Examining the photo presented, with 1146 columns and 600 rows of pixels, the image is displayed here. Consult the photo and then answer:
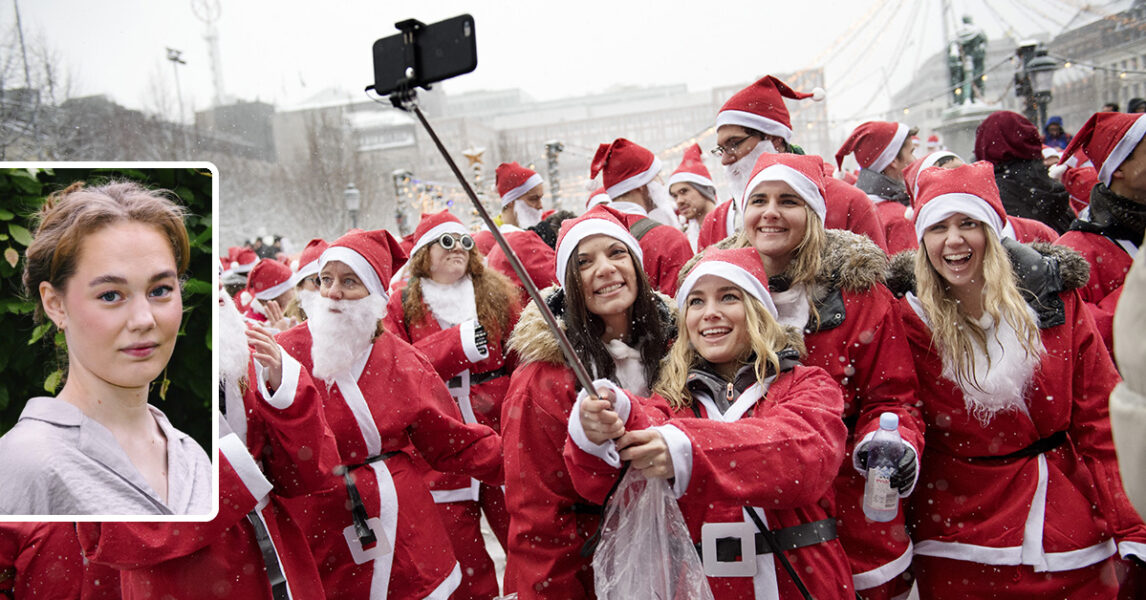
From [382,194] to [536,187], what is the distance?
30.4 metres

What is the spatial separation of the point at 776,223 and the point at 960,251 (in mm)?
686

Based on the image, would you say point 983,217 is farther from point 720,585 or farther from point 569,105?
point 569,105

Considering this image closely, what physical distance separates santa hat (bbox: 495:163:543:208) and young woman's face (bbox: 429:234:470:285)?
270cm

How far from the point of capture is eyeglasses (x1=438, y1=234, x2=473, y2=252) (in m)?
5.31

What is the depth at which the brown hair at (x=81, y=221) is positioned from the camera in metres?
2.13

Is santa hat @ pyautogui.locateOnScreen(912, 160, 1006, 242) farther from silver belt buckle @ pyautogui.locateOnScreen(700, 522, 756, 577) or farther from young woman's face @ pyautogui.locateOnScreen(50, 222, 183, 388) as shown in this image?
young woman's face @ pyautogui.locateOnScreen(50, 222, 183, 388)

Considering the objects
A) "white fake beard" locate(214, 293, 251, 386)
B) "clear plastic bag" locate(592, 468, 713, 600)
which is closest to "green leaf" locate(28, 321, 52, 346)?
"white fake beard" locate(214, 293, 251, 386)

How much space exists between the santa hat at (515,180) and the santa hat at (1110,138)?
4.98 m

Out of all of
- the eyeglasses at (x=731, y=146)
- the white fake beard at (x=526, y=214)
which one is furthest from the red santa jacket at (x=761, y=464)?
the white fake beard at (x=526, y=214)

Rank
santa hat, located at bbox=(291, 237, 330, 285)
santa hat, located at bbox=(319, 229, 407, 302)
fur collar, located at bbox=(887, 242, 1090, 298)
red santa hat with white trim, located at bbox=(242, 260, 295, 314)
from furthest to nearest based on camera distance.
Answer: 1. red santa hat with white trim, located at bbox=(242, 260, 295, 314)
2. santa hat, located at bbox=(291, 237, 330, 285)
3. santa hat, located at bbox=(319, 229, 407, 302)
4. fur collar, located at bbox=(887, 242, 1090, 298)

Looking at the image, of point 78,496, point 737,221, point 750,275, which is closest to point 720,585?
point 750,275

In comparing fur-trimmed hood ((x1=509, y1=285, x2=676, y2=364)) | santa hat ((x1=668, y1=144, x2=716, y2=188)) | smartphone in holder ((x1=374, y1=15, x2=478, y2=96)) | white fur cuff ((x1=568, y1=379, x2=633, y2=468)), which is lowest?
white fur cuff ((x1=568, y1=379, x2=633, y2=468))

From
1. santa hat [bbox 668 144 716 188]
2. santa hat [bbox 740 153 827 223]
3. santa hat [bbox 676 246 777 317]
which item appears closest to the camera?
santa hat [bbox 676 246 777 317]

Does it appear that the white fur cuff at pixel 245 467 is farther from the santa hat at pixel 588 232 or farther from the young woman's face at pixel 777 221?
the young woman's face at pixel 777 221
